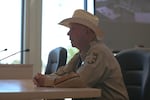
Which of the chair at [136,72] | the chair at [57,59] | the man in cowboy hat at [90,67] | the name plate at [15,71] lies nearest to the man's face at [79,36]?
the man in cowboy hat at [90,67]

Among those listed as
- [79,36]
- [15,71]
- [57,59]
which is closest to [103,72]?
[79,36]

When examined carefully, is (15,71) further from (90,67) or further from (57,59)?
(90,67)

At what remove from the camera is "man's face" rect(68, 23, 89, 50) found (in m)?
2.06

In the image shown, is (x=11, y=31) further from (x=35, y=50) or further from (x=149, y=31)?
(x=149, y=31)

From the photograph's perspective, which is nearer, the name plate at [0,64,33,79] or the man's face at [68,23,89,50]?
the man's face at [68,23,89,50]

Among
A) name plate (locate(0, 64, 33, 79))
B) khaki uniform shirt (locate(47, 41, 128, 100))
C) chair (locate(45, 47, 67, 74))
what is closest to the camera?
khaki uniform shirt (locate(47, 41, 128, 100))

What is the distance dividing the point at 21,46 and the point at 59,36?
2.00 feet

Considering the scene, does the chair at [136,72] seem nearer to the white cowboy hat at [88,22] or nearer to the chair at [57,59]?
the white cowboy hat at [88,22]

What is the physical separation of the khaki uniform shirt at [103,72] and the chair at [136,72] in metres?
0.16

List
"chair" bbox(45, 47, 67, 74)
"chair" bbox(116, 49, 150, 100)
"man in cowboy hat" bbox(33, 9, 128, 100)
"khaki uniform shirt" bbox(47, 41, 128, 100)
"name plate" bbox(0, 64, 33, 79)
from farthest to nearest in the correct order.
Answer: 1. "name plate" bbox(0, 64, 33, 79)
2. "chair" bbox(45, 47, 67, 74)
3. "chair" bbox(116, 49, 150, 100)
4. "khaki uniform shirt" bbox(47, 41, 128, 100)
5. "man in cowboy hat" bbox(33, 9, 128, 100)

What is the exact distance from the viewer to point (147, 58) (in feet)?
6.65

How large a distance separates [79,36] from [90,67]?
34 cm

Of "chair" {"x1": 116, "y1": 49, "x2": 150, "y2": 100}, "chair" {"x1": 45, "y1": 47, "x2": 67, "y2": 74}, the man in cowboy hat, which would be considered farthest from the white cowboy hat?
"chair" {"x1": 45, "y1": 47, "x2": 67, "y2": 74}

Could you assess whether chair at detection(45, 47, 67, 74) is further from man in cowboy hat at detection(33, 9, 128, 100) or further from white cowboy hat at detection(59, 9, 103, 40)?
white cowboy hat at detection(59, 9, 103, 40)
